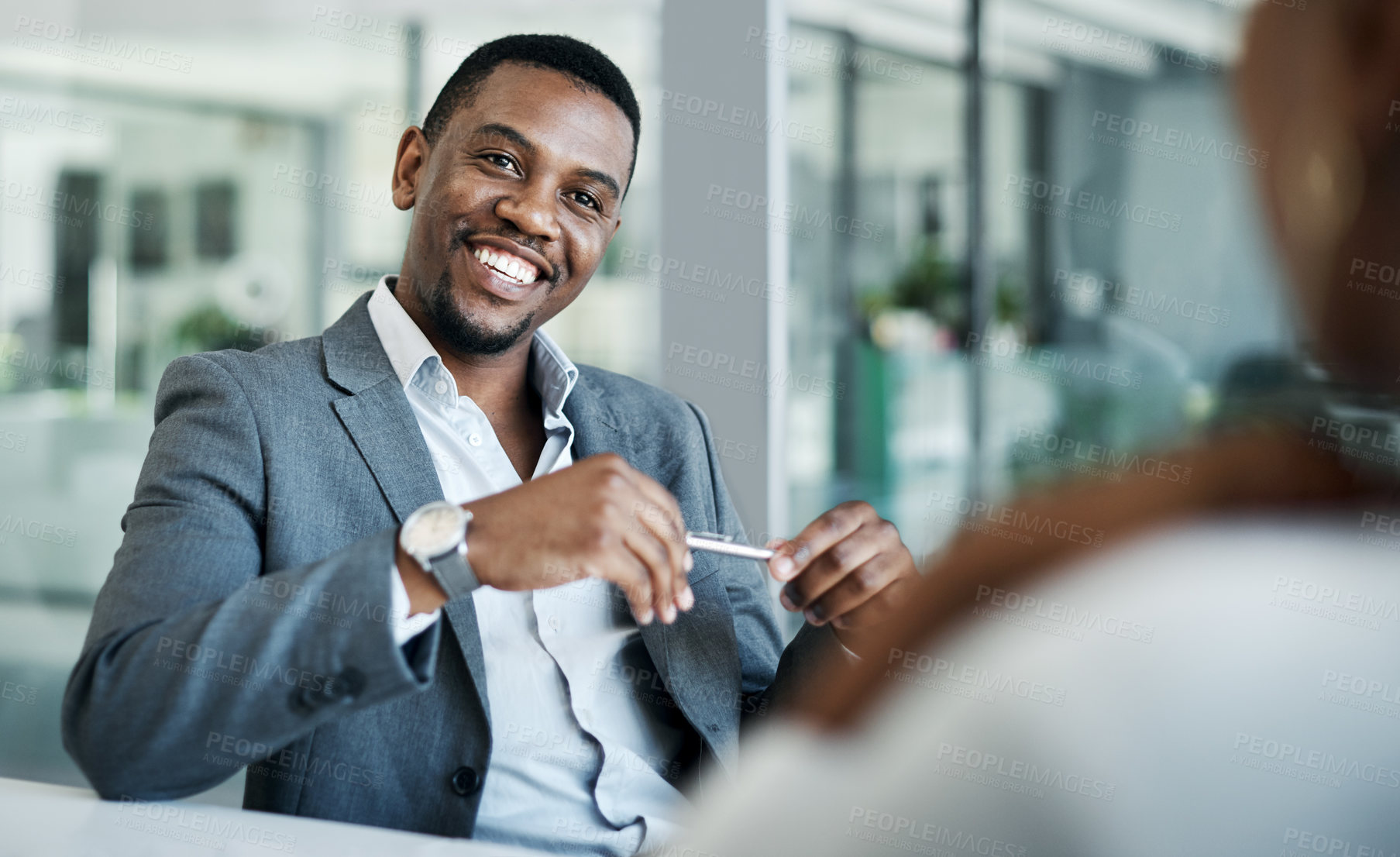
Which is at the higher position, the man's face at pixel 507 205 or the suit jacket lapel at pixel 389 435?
the man's face at pixel 507 205

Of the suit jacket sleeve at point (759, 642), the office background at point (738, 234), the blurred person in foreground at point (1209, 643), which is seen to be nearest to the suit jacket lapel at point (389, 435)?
the suit jacket sleeve at point (759, 642)

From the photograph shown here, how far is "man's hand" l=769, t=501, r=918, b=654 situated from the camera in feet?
4.69

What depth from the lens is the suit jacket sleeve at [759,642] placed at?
1.60m

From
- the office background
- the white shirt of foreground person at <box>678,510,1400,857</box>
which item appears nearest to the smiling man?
the white shirt of foreground person at <box>678,510,1400,857</box>

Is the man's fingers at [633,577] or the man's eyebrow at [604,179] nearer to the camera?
the man's fingers at [633,577]

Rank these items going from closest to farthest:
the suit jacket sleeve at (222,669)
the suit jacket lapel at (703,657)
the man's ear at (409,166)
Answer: the suit jacket sleeve at (222,669) → the suit jacket lapel at (703,657) → the man's ear at (409,166)

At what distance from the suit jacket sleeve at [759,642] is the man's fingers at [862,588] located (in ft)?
0.35

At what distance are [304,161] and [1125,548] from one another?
403 cm

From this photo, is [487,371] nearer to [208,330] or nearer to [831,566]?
[831,566]

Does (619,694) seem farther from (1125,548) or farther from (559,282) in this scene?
(1125,548)

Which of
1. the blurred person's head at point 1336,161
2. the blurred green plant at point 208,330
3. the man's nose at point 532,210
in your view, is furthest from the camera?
the blurred green plant at point 208,330

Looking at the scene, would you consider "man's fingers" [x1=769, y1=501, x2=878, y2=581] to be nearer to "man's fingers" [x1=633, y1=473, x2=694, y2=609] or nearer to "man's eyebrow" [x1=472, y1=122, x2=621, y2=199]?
"man's fingers" [x1=633, y1=473, x2=694, y2=609]

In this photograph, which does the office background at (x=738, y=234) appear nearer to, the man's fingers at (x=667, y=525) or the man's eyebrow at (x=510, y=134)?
the man's eyebrow at (x=510, y=134)

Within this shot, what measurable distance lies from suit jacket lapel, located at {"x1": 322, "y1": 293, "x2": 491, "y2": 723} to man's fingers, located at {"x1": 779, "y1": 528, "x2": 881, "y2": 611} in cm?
41
